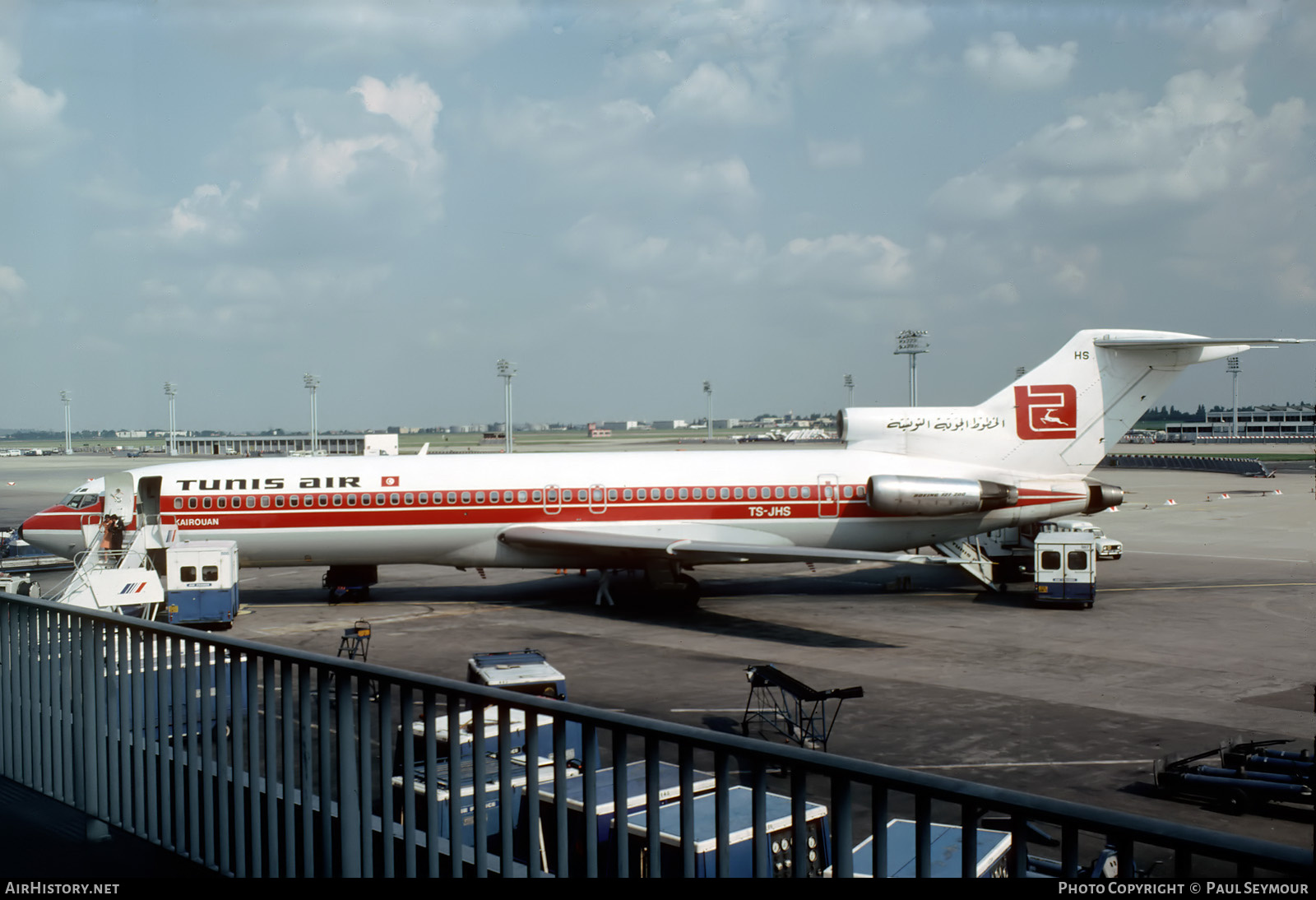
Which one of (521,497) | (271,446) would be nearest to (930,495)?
(521,497)

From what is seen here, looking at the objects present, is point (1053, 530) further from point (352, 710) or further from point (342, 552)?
point (352, 710)

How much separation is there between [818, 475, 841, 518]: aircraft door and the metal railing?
17.9 m

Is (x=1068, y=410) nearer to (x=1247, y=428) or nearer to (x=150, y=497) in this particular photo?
(x=150, y=497)

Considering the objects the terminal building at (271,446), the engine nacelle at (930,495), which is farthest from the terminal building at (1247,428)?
the engine nacelle at (930,495)

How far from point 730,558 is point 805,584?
20.5ft

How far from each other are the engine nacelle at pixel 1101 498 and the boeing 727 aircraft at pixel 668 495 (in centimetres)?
5

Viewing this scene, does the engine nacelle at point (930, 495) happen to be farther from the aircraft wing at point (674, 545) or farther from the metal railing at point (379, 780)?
the metal railing at point (379, 780)

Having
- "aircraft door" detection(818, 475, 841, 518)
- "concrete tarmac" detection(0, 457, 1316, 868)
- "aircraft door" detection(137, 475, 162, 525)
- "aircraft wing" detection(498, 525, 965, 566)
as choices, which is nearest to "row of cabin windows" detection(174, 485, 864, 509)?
"aircraft door" detection(818, 475, 841, 518)

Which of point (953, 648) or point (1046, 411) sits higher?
point (1046, 411)

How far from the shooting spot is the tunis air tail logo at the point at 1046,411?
2783cm

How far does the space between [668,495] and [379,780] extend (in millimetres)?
20562

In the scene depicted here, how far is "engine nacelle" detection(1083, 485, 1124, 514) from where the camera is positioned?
2728 cm

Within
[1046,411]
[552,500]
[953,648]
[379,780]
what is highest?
[1046,411]

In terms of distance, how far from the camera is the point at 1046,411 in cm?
2786
